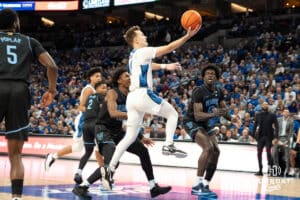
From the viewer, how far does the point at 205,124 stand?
7879mm

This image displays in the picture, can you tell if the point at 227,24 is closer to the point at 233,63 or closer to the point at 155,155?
the point at 233,63

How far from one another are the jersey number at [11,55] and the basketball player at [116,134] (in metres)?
2.10

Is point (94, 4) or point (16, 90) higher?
point (94, 4)

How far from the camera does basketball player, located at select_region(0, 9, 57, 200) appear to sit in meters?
4.86

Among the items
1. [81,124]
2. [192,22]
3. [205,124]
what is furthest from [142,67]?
[81,124]

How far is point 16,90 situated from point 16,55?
1.13 feet

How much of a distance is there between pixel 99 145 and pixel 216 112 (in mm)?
1723

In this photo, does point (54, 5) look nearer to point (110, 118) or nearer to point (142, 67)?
point (110, 118)

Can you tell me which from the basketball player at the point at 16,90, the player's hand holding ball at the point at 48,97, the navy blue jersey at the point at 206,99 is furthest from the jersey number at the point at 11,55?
the navy blue jersey at the point at 206,99

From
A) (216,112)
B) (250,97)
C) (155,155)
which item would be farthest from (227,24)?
(216,112)

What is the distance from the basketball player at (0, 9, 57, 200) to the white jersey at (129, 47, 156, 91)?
202 centimetres

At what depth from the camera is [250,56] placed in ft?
70.2

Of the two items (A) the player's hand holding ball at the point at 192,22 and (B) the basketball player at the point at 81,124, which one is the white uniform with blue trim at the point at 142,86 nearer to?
(A) the player's hand holding ball at the point at 192,22

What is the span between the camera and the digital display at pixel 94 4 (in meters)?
27.4
